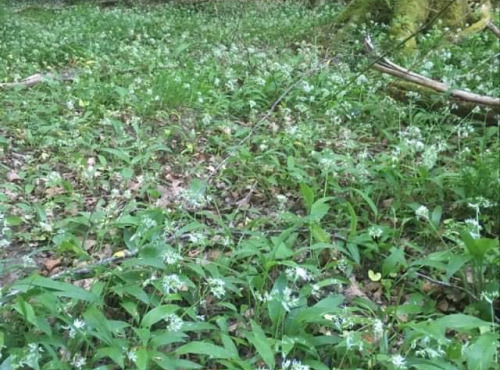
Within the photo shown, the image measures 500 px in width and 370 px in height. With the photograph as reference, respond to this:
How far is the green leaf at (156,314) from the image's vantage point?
2.34 m

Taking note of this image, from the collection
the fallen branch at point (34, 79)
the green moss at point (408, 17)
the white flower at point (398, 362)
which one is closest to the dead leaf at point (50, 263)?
the white flower at point (398, 362)

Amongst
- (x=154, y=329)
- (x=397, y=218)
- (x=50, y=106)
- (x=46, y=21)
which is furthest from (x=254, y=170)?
(x=46, y=21)

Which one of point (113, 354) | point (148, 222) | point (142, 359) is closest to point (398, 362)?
point (142, 359)

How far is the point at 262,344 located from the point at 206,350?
244 millimetres

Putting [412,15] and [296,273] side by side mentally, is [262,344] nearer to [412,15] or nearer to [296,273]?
[296,273]

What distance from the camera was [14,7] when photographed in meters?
14.7

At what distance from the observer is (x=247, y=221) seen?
3477mm

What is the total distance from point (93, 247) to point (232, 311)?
1082 mm

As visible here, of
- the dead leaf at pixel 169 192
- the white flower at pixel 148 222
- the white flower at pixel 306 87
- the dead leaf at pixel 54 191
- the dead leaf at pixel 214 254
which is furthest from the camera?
the white flower at pixel 306 87

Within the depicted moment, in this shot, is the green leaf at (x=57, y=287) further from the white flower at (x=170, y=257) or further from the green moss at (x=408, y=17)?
the green moss at (x=408, y=17)

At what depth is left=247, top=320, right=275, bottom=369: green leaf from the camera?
214cm

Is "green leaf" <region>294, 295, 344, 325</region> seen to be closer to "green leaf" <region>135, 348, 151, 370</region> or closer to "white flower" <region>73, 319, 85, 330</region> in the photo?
"green leaf" <region>135, 348, 151, 370</region>

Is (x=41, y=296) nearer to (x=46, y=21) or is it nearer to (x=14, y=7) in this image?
(x=46, y=21)

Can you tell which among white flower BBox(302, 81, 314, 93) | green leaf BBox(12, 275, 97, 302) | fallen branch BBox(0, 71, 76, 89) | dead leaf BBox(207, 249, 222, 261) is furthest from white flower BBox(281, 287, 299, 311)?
fallen branch BBox(0, 71, 76, 89)
